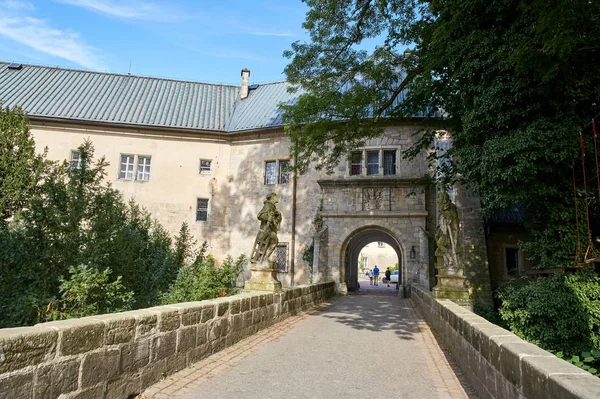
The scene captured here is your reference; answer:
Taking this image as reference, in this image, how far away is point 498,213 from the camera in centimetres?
1939

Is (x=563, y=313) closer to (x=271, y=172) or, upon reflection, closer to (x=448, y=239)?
Answer: (x=448, y=239)

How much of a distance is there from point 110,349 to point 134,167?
19.4 m

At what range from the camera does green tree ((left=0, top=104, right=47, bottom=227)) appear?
38.3 feet

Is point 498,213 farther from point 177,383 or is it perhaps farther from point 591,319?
point 177,383

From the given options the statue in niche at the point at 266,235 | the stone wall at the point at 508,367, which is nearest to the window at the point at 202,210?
the statue in niche at the point at 266,235

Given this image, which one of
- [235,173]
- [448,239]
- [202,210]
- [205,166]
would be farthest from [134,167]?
[448,239]

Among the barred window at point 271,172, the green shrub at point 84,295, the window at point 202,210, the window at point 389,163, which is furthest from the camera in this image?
the window at point 202,210

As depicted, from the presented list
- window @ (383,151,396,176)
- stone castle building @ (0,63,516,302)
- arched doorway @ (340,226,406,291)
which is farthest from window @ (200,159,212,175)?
window @ (383,151,396,176)

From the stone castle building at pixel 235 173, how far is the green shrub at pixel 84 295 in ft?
37.3

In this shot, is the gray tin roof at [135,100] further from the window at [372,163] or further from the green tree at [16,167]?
the green tree at [16,167]

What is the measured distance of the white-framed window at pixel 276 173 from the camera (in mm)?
21172

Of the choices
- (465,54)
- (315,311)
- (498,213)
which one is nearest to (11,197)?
(315,311)

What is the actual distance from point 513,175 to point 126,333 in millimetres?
8552

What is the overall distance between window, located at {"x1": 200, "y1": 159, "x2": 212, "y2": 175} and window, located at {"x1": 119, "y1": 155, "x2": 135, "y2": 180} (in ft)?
11.5
